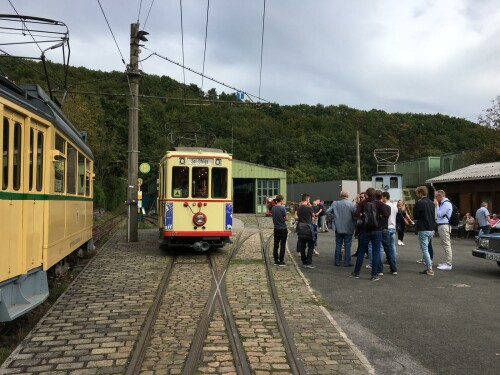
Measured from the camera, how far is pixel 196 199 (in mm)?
12523

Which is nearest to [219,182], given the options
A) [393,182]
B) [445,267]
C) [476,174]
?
[445,267]

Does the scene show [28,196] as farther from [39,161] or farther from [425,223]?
[425,223]

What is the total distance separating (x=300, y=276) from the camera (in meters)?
9.89

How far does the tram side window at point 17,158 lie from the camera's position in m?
5.58

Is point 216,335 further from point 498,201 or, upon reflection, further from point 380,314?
point 498,201

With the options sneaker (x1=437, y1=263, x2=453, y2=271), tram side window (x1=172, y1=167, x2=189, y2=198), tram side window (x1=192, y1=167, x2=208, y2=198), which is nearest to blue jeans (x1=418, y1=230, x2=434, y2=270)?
sneaker (x1=437, y1=263, x2=453, y2=271)

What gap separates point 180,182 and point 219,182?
41.6 inches

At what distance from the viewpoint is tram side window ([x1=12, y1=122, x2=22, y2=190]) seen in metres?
5.58

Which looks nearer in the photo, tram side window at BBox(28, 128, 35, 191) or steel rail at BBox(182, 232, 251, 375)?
steel rail at BBox(182, 232, 251, 375)

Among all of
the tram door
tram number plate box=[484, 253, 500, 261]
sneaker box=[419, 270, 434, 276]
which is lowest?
sneaker box=[419, 270, 434, 276]

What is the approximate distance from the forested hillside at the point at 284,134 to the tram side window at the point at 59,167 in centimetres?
2052

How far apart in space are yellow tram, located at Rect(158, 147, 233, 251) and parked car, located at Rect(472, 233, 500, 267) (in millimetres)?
6167

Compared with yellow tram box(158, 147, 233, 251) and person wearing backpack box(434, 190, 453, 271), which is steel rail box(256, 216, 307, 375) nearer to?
yellow tram box(158, 147, 233, 251)

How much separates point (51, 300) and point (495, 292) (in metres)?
7.72
